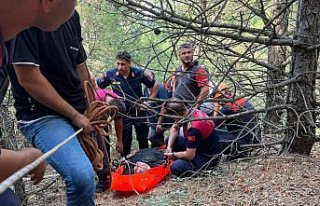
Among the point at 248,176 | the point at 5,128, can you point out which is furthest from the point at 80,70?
the point at 248,176

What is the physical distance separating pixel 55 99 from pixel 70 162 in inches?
14.6

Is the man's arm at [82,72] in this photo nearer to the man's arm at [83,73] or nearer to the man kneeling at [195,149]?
the man's arm at [83,73]

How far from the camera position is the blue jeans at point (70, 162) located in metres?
2.35

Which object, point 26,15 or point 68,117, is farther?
point 68,117

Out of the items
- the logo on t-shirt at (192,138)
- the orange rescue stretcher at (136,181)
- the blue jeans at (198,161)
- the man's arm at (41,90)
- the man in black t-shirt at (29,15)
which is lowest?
the orange rescue stretcher at (136,181)

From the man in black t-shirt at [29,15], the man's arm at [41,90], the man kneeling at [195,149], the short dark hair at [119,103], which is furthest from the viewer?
the man kneeling at [195,149]

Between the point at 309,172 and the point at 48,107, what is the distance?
2479 millimetres

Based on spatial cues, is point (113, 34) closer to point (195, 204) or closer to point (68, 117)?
point (195, 204)

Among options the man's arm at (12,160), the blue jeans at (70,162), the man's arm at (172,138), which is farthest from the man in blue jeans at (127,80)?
the man's arm at (12,160)

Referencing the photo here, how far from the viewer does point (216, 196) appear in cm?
396

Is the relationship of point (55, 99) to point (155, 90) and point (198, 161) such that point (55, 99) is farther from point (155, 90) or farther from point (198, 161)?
point (155, 90)

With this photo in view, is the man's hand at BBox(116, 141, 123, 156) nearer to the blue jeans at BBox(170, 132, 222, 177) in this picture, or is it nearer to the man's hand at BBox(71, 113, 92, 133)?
the blue jeans at BBox(170, 132, 222, 177)

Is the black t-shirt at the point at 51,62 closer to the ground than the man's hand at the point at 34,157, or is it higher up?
higher up

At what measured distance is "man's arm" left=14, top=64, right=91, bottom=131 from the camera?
2.47m
